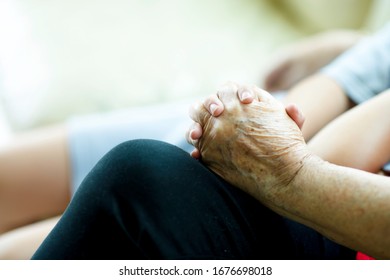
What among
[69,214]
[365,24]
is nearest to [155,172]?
[69,214]

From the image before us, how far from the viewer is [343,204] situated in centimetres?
60

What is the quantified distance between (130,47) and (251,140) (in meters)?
1.23

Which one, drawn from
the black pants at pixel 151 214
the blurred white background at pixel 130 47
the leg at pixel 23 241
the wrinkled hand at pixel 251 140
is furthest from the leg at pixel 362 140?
the blurred white background at pixel 130 47

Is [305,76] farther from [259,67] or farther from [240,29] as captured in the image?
[240,29]

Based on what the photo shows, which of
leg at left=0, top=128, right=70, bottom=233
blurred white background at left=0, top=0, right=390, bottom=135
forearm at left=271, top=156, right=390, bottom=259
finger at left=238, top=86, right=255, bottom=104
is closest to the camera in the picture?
forearm at left=271, top=156, right=390, bottom=259

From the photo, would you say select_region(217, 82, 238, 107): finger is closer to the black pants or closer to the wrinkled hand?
the wrinkled hand

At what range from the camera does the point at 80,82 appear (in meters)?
1.69

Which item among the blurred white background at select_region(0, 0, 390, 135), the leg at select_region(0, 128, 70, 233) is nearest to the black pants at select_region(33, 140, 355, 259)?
the leg at select_region(0, 128, 70, 233)

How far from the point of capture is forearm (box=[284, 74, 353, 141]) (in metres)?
0.90

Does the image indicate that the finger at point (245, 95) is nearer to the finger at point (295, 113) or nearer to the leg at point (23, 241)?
the finger at point (295, 113)

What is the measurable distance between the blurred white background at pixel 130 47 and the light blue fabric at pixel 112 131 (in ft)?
1.92

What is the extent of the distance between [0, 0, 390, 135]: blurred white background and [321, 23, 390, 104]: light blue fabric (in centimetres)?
75

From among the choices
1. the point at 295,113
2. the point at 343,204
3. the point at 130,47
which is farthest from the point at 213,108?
the point at 130,47
